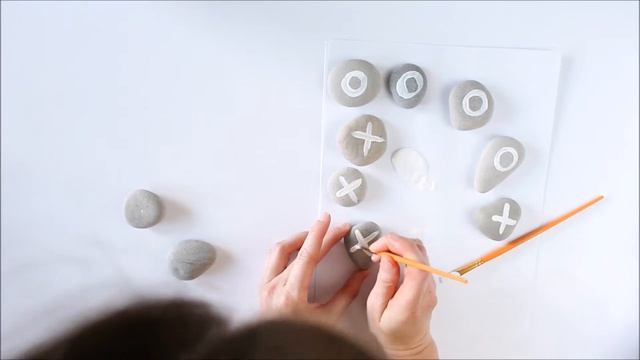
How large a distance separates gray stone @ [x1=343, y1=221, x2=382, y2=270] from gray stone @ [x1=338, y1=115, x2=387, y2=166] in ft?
0.21

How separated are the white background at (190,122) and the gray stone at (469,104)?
5 cm

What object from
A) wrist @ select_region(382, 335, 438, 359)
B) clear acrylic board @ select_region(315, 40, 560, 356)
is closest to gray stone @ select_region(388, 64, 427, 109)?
clear acrylic board @ select_region(315, 40, 560, 356)

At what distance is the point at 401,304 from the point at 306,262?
0.31 feet

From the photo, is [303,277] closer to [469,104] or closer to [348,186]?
[348,186]

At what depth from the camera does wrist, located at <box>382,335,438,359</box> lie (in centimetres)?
47

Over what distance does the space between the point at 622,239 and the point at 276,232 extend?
0.38 m

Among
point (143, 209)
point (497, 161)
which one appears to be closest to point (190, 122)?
point (143, 209)

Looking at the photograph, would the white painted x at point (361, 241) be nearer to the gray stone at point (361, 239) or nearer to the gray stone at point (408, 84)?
the gray stone at point (361, 239)

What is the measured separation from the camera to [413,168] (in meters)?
0.49

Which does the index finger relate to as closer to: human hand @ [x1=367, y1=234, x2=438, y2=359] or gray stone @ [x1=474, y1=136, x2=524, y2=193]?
human hand @ [x1=367, y1=234, x2=438, y2=359]

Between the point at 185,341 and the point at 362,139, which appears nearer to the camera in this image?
the point at 185,341

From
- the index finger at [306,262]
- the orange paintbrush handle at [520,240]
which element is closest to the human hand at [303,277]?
the index finger at [306,262]

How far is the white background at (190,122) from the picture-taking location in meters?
0.46

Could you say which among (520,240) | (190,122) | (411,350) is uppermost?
(190,122)
